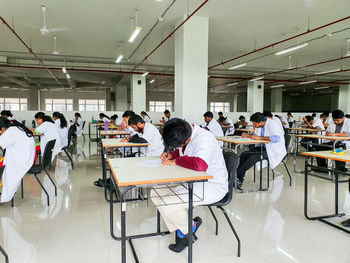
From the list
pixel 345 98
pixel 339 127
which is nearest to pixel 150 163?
pixel 339 127

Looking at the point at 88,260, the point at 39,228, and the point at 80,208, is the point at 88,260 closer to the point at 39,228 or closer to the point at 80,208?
the point at 39,228

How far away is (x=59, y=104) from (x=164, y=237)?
1912cm

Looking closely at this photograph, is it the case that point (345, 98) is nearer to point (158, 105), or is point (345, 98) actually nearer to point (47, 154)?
point (158, 105)

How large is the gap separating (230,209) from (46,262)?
1821 millimetres

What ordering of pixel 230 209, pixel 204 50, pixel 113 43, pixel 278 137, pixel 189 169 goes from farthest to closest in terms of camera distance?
pixel 113 43 → pixel 204 50 → pixel 278 137 → pixel 230 209 → pixel 189 169

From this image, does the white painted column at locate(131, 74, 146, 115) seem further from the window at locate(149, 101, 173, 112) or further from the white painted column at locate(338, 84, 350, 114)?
the white painted column at locate(338, 84, 350, 114)

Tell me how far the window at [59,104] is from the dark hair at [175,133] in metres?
18.6

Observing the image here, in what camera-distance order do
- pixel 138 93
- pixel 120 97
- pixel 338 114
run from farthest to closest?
pixel 120 97 < pixel 138 93 < pixel 338 114

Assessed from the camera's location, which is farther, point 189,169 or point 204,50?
point 204,50

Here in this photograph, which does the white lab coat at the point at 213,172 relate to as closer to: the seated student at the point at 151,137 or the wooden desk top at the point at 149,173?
the wooden desk top at the point at 149,173

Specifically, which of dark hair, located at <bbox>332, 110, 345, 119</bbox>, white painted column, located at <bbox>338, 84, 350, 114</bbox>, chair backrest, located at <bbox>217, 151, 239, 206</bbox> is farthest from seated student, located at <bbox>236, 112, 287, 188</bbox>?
white painted column, located at <bbox>338, 84, 350, 114</bbox>

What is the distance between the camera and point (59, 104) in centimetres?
1909

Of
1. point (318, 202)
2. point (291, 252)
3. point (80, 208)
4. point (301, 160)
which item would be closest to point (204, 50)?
point (301, 160)

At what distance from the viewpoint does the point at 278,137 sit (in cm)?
347
